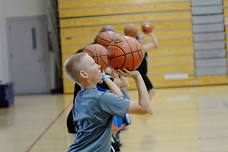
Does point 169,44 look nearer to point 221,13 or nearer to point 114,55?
point 221,13

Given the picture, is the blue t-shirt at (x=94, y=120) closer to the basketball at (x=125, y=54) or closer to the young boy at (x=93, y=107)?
the young boy at (x=93, y=107)

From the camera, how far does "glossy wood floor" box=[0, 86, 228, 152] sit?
607 cm

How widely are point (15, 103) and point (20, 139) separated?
542cm

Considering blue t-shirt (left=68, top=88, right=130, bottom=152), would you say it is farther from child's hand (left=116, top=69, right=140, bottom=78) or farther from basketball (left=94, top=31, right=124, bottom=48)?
basketball (left=94, top=31, right=124, bottom=48)

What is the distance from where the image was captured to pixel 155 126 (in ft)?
24.5

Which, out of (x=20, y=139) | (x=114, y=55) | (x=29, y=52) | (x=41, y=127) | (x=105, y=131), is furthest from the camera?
(x=29, y=52)

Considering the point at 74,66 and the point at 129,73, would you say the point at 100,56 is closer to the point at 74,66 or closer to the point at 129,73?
the point at 129,73

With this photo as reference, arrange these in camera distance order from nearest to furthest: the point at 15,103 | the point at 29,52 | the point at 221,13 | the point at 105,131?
the point at 105,131 < the point at 15,103 < the point at 221,13 < the point at 29,52

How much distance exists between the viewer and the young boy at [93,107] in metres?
2.74

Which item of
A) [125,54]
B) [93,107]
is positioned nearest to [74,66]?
[93,107]

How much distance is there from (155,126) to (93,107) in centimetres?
481

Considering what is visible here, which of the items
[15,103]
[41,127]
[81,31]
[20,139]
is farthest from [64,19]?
[20,139]

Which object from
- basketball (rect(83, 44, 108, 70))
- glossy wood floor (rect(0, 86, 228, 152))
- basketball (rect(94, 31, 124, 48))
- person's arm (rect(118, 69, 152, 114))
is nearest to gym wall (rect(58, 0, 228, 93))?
glossy wood floor (rect(0, 86, 228, 152))

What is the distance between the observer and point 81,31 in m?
14.0
